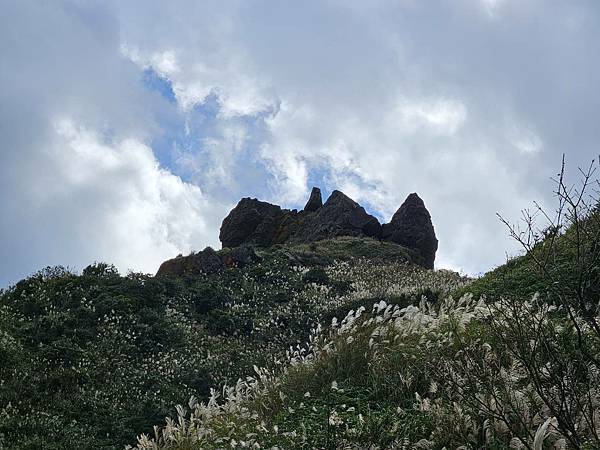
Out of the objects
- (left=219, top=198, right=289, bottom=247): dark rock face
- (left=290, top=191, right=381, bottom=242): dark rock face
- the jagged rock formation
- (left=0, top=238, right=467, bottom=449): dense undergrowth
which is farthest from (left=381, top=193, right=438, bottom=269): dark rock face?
(left=0, top=238, right=467, bottom=449): dense undergrowth

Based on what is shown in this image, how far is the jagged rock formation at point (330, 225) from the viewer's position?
41.2 meters

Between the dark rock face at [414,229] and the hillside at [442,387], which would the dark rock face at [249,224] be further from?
the hillside at [442,387]

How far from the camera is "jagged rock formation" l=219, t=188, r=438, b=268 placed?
41250 mm

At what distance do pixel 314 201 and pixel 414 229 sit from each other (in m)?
9.98

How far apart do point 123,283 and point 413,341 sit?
49.2 ft

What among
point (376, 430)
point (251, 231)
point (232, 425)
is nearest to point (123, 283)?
point (232, 425)

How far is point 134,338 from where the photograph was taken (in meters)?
16.0

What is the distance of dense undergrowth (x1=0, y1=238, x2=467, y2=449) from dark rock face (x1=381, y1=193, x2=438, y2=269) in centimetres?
1489

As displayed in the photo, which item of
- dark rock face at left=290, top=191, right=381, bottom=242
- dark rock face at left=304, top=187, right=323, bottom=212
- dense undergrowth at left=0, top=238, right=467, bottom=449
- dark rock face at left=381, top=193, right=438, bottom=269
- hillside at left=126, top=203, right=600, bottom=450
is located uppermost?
dark rock face at left=304, top=187, right=323, bottom=212

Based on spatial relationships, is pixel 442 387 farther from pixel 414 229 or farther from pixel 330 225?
pixel 330 225

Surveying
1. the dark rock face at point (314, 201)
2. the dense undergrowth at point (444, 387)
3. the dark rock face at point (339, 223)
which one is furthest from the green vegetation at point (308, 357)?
the dark rock face at point (314, 201)

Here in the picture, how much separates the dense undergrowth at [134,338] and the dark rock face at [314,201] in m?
22.1

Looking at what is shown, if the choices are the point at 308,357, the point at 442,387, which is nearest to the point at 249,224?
the point at 308,357

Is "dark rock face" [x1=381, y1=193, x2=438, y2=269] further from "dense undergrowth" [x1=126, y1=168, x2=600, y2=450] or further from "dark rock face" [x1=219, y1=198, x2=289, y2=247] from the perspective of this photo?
"dense undergrowth" [x1=126, y1=168, x2=600, y2=450]
